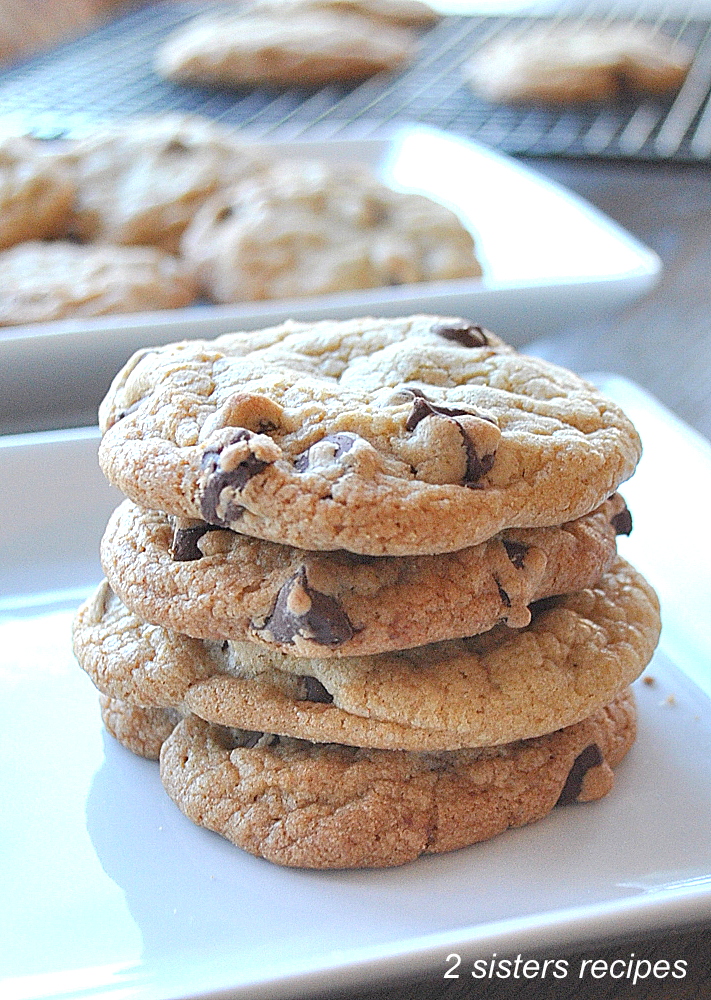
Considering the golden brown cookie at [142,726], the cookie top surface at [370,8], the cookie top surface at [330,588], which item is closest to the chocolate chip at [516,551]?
the cookie top surface at [330,588]

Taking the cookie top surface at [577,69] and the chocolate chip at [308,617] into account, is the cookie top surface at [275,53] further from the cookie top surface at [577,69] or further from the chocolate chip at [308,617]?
the chocolate chip at [308,617]

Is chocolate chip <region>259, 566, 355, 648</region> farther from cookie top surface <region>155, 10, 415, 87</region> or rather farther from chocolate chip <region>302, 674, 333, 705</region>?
cookie top surface <region>155, 10, 415, 87</region>

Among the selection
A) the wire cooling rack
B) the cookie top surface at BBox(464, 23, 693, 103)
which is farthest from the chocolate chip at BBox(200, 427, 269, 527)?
the cookie top surface at BBox(464, 23, 693, 103)

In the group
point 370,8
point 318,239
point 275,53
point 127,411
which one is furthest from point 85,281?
point 370,8

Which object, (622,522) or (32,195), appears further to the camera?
(32,195)

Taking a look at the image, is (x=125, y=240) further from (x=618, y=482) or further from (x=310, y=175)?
(x=618, y=482)

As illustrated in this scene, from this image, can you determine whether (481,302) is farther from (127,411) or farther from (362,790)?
(362,790)

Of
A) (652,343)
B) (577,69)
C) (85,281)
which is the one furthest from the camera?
(577,69)
